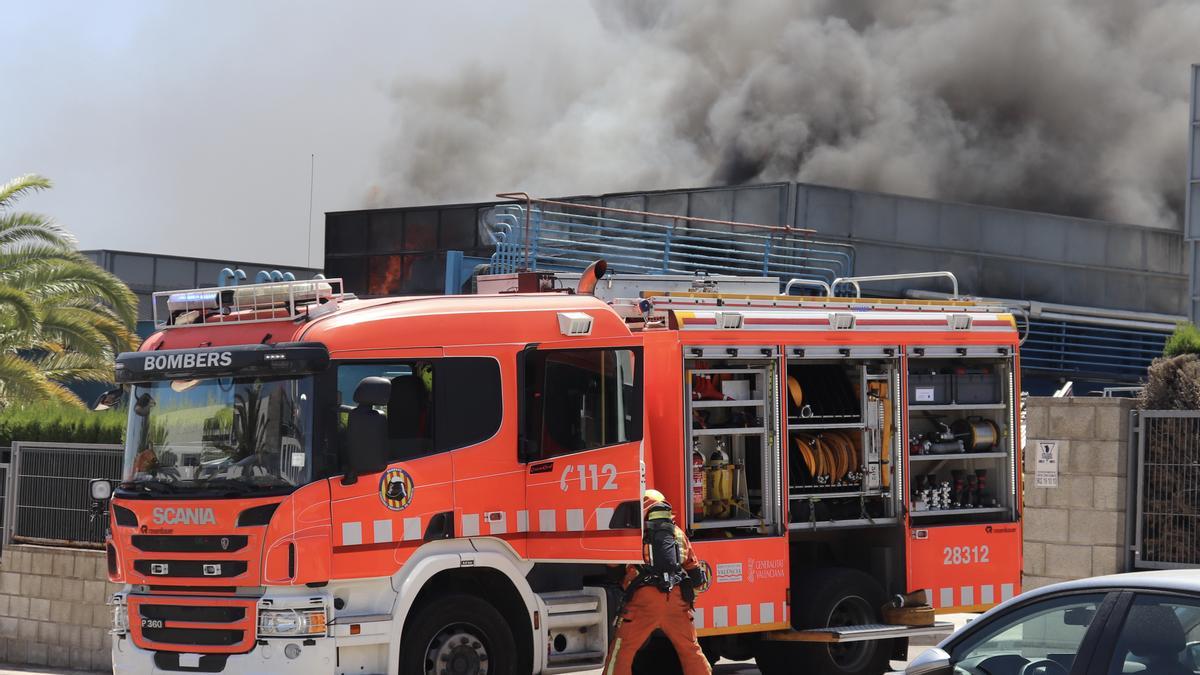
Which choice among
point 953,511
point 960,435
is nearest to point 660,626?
point 953,511

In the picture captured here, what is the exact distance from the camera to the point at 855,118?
4372 cm

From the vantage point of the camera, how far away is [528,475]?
941 cm

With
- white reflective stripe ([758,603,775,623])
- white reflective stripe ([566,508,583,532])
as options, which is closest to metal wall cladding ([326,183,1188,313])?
white reflective stripe ([758,603,775,623])

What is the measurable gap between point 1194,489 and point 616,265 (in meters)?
9.71

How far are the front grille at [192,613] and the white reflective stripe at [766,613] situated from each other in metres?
3.53

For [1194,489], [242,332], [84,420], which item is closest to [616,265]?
[84,420]

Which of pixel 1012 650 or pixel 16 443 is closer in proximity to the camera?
pixel 1012 650

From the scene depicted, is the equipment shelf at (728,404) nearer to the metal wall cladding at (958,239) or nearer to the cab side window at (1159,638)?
the cab side window at (1159,638)

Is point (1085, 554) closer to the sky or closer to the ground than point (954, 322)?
closer to the ground

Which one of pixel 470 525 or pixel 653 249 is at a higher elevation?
pixel 653 249

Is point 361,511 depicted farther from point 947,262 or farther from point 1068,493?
point 947,262

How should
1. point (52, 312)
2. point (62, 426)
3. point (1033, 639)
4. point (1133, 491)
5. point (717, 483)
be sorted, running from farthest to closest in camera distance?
1. point (52, 312)
2. point (62, 426)
3. point (1133, 491)
4. point (717, 483)
5. point (1033, 639)

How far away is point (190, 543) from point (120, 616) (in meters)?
0.86

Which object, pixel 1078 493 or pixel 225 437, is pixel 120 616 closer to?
pixel 225 437
